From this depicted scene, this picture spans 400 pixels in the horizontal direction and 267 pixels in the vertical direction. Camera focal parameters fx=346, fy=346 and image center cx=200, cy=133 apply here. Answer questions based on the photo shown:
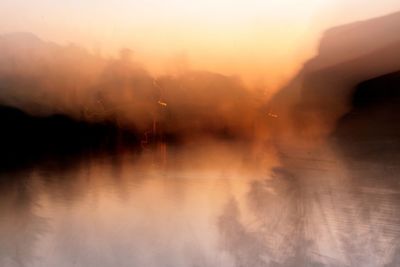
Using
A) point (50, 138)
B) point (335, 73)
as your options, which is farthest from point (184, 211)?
point (335, 73)

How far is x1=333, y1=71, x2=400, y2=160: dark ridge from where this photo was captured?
4.02 feet

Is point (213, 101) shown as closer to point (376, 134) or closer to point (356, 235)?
point (376, 134)

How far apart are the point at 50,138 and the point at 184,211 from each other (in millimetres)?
569

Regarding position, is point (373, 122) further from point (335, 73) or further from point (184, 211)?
point (184, 211)

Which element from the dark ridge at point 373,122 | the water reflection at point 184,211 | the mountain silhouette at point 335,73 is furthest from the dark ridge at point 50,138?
the dark ridge at point 373,122

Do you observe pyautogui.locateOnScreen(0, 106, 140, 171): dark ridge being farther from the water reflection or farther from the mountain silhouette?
the mountain silhouette

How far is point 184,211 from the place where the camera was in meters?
1.30

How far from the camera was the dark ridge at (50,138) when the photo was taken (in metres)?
1.29

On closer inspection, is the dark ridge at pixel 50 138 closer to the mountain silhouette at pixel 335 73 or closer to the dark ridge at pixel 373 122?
the mountain silhouette at pixel 335 73

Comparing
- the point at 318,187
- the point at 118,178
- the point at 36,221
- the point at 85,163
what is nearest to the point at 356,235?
the point at 318,187

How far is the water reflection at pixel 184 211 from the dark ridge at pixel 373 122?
0.08 metres

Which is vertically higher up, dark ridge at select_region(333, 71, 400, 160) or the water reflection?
dark ridge at select_region(333, 71, 400, 160)

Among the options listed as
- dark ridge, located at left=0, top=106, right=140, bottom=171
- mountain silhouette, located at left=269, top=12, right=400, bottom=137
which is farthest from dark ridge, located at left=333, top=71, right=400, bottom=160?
dark ridge, located at left=0, top=106, right=140, bottom=171

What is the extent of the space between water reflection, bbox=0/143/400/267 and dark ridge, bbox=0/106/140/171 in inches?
1.6
